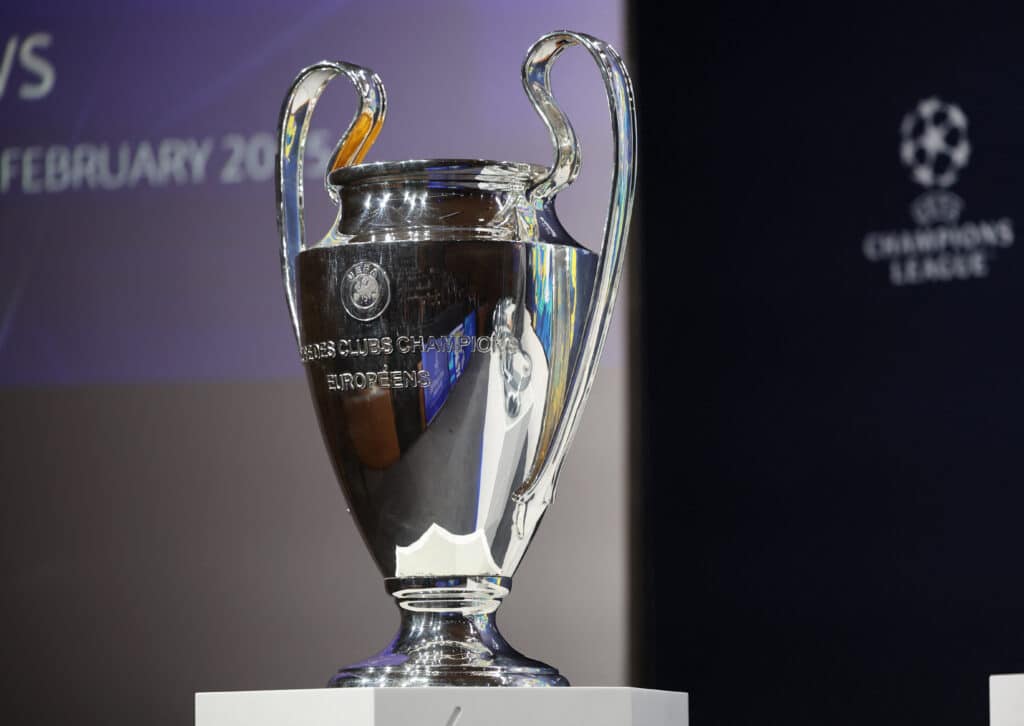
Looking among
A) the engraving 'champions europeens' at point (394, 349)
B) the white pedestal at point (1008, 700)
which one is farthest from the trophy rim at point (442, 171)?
the white pedestal at point (1008, 700)

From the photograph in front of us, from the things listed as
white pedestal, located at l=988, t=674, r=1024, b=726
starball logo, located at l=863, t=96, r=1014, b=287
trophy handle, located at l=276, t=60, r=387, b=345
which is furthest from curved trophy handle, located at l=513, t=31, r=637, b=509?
starball logo, located at l=863, t=96, r=1014, b=287

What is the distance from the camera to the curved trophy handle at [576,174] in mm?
920

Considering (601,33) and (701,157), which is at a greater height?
(601,33)

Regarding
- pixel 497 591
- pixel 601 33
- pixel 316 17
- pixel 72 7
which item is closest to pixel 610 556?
pixel 601 33

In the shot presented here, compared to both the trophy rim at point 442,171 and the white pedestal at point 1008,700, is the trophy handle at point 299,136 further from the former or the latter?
the white pedestal at point 1008,700

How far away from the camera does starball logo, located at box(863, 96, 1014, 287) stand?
2342 mm

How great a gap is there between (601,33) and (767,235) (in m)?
0.45

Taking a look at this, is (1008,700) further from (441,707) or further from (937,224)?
(937,224)

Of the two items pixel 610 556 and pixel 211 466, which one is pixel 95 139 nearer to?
pixel 211 466

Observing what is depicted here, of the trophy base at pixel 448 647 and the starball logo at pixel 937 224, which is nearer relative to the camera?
the trophy base at pixel 448 647

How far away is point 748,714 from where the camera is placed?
256 cm

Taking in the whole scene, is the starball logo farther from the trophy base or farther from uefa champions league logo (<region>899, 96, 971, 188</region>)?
the trophy base

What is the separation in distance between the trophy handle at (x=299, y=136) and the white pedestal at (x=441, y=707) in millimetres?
268

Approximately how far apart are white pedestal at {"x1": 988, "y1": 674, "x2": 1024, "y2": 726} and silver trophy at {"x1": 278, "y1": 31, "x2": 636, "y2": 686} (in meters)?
0.26
